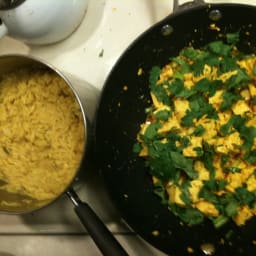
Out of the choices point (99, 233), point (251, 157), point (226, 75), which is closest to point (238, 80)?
point (226, 75)

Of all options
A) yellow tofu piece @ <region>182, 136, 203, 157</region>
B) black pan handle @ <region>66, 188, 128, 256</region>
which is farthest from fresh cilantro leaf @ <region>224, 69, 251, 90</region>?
black pan handle @ <region>66, 188, 128, 256</region>

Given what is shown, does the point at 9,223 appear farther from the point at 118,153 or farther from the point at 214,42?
the point at 214,42

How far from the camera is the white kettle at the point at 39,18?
69 centimetres

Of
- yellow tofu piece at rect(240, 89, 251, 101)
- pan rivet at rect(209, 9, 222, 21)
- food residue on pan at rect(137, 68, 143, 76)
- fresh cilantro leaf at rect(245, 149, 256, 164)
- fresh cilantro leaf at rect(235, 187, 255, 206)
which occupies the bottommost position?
fresh cilantro leaf at rect(235, 187, 255, 206)

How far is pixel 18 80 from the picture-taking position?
30.8 inches

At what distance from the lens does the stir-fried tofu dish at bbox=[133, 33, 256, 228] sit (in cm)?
73

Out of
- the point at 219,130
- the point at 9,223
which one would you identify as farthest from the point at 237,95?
the point at 9,223

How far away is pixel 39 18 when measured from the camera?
0.71 metres

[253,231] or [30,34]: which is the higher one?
[30,34]

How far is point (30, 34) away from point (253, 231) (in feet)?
1.68

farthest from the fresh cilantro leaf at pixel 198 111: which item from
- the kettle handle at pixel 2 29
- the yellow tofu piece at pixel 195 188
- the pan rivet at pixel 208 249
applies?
the kettle handle at pixel 2 29

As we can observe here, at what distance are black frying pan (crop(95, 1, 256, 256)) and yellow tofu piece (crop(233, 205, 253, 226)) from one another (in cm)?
2

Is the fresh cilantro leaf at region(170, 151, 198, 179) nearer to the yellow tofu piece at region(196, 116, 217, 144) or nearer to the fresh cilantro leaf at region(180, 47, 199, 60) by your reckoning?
the yellow tofu piece at region(196, 116, 217, 144)

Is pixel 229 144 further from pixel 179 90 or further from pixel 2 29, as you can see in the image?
pixel 2 29
